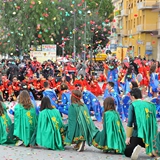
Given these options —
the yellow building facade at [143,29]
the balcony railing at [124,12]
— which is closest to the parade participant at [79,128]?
the yellow building facade at [143,29]

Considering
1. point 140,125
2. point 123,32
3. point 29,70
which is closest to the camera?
point 140,125

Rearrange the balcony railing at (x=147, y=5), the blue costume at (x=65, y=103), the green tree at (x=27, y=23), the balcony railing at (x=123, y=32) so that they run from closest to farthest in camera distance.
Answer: the blue costume at (x=65, y=103) → the green tree at (x=27, y=23) → the balcony railing at (x=147, y=5) → the balcony railing at (x=123, y=32)

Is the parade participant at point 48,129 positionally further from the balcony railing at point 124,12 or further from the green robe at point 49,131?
the balcony railing at point 124,12

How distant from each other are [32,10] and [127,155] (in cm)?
3306

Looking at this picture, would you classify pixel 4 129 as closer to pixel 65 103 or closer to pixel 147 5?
pixel 65 103

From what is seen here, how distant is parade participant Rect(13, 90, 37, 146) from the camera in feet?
37.7

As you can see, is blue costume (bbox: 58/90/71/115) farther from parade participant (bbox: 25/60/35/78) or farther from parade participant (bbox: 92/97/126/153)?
parade participant (bbox: 25/60/35/78)

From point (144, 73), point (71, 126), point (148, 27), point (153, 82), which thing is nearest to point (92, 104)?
point (71, 126)

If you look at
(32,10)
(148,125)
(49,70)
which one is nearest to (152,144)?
(148,125)

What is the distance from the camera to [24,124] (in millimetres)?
11500

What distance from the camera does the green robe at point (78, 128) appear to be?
11.0 meters

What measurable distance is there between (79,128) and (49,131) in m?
0.62

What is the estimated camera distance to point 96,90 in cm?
2353

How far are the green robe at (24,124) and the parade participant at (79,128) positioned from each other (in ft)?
2.83
